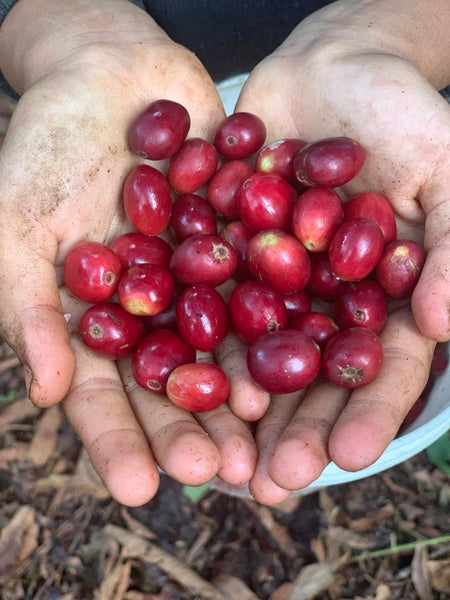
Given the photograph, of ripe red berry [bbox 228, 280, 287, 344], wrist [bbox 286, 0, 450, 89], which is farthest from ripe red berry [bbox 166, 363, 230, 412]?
wrist [bbox 286, 0, 450, 89]

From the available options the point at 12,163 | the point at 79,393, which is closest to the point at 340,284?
the point at 79,393

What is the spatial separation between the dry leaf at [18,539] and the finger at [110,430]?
1.58 m

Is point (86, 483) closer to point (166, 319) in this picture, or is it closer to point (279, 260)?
point (166, 319)

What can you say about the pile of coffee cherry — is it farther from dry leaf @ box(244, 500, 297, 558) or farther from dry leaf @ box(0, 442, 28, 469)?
dry leaf @ box(0, 442, 28, 469)

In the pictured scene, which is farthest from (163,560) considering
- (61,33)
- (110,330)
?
(61,33)

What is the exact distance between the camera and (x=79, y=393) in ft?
9.58

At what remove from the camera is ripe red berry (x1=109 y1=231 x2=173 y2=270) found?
3.36 metres

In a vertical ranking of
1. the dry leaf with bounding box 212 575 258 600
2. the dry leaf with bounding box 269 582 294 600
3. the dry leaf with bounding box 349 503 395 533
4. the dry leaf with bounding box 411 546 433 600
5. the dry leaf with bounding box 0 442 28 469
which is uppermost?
the dry leaf with bounding box 0 442 28 469

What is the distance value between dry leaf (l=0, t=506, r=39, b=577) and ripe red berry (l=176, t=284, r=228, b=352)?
6.03 feet

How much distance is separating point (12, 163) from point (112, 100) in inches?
29.1

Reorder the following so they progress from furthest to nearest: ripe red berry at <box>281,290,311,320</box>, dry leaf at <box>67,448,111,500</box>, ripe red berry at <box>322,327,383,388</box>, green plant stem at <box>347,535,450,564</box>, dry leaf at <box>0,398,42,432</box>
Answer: dry leaf at <box>0,398,42,432</box> → dry leaf at <box>67,448,111,500</box> → green plant stem at <box>347,535,450,564</box> → ripe red berry at <box>281,290,311,320</box> → ripe red berry at <box>322,327,383,388</box>

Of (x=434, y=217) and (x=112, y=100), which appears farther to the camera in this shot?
(x=112, y=100)

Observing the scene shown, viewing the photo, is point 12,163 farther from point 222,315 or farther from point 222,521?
point 222,521

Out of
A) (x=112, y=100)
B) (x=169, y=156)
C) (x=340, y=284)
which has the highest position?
(x=112, y=100)
